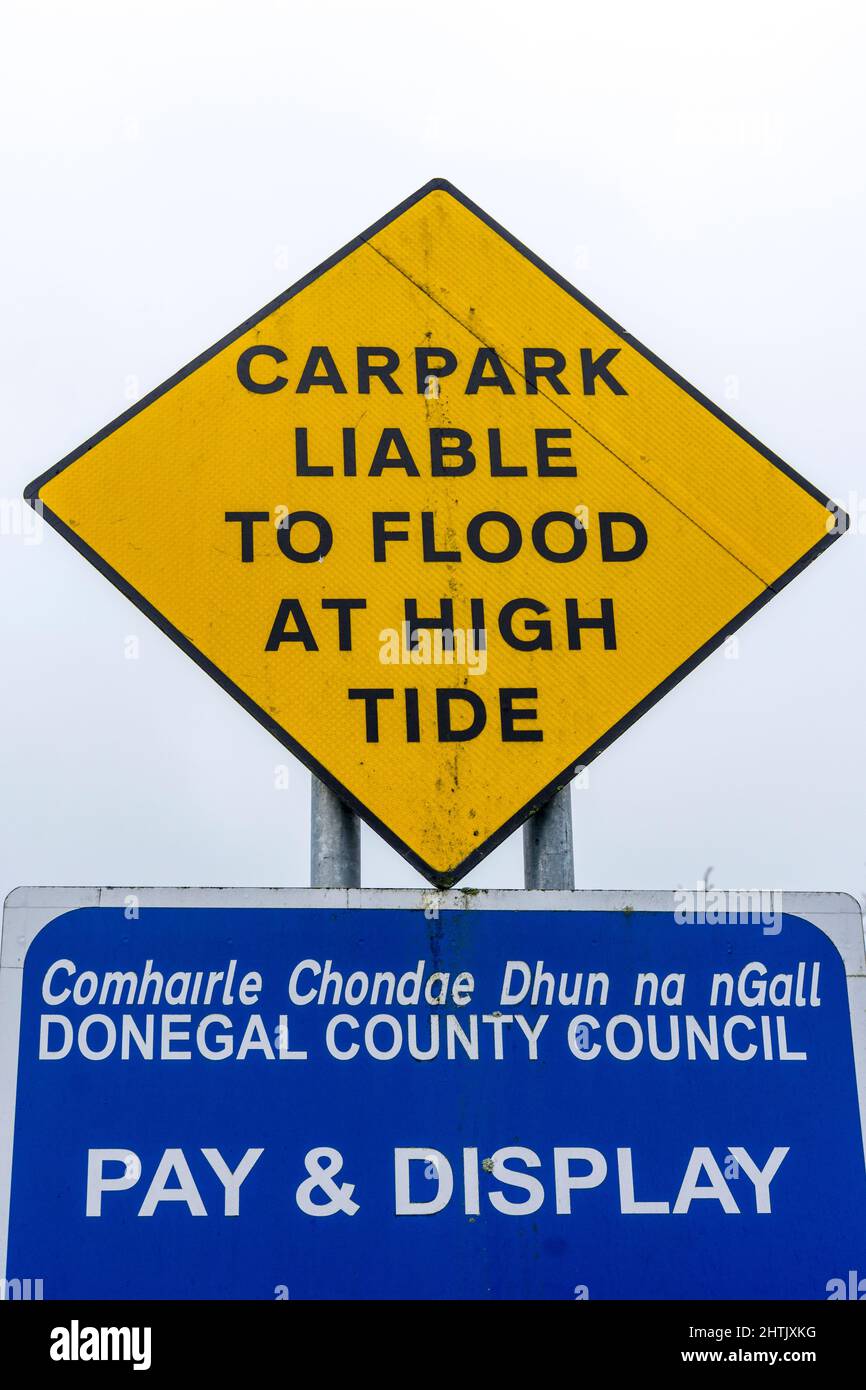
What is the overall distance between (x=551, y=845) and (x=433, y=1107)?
0.59 m

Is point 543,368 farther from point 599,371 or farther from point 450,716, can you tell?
point 450,716

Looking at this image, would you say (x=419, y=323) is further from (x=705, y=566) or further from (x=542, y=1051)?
(x=542, y=1051)

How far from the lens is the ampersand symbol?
243 centimetres

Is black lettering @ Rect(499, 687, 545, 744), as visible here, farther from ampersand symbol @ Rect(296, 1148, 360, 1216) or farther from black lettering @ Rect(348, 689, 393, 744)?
ampersand symbol @ Rect(296, 1148, 360, 1216)

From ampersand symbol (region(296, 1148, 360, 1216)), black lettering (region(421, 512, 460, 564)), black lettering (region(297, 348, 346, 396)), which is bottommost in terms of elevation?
ampersand symbol (region(296, 1148, 360, 1216))

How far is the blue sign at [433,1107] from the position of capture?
2.42m

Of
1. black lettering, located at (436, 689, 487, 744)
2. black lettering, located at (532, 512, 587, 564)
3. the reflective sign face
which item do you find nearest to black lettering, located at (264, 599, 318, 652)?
the reflective sign face

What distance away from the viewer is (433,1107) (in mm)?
2502

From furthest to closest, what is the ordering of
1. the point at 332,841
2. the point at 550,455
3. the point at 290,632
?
1. the point at 550,455
2. the point at 290,632
3. the point at 332,841

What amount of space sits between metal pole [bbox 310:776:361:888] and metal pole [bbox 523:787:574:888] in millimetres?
322

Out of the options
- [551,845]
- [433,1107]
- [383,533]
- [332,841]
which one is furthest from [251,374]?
[433,1107]

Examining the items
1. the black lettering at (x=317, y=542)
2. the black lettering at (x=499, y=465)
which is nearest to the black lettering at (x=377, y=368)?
the black lettering at (x=499, y=465)
